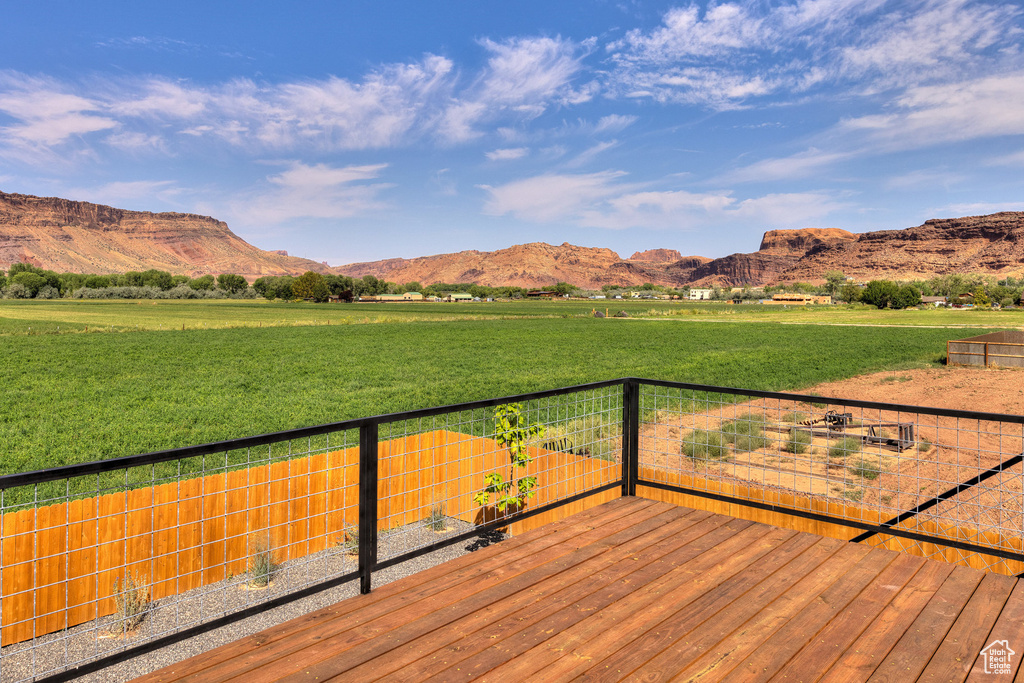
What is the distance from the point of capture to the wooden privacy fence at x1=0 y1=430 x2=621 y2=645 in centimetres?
419

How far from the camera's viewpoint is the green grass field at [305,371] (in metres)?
12.8

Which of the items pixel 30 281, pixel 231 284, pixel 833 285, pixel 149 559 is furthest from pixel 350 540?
pixel 833 285

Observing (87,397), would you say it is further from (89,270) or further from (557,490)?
(89,270)

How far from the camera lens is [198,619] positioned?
4.73m

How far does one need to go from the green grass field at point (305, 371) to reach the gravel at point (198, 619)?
655 cm

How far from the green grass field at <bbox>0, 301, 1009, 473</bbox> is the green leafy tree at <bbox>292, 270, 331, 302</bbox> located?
291 ft

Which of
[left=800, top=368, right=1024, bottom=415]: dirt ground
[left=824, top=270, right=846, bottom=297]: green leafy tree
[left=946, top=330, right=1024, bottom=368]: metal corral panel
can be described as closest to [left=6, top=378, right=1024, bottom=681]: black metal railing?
[left=800, top=368, right=1024, bottom=415]: dirt ground

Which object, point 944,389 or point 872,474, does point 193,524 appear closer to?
point 872,474

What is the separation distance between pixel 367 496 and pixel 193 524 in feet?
9.30

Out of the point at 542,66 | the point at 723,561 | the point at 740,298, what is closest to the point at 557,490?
the point at 723,561

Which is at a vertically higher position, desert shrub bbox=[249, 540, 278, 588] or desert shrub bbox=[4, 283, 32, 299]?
desert shrub bbox=[4, 283, 32, 299]

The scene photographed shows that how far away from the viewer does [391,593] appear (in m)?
3.12

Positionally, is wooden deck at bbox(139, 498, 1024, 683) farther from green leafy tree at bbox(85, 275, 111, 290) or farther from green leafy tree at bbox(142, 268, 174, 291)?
green leafy tree at bbox(142, 268, 174, 291)

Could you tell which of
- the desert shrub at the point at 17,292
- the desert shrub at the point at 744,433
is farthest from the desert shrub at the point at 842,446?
the desert shrub at the point at 17,292
